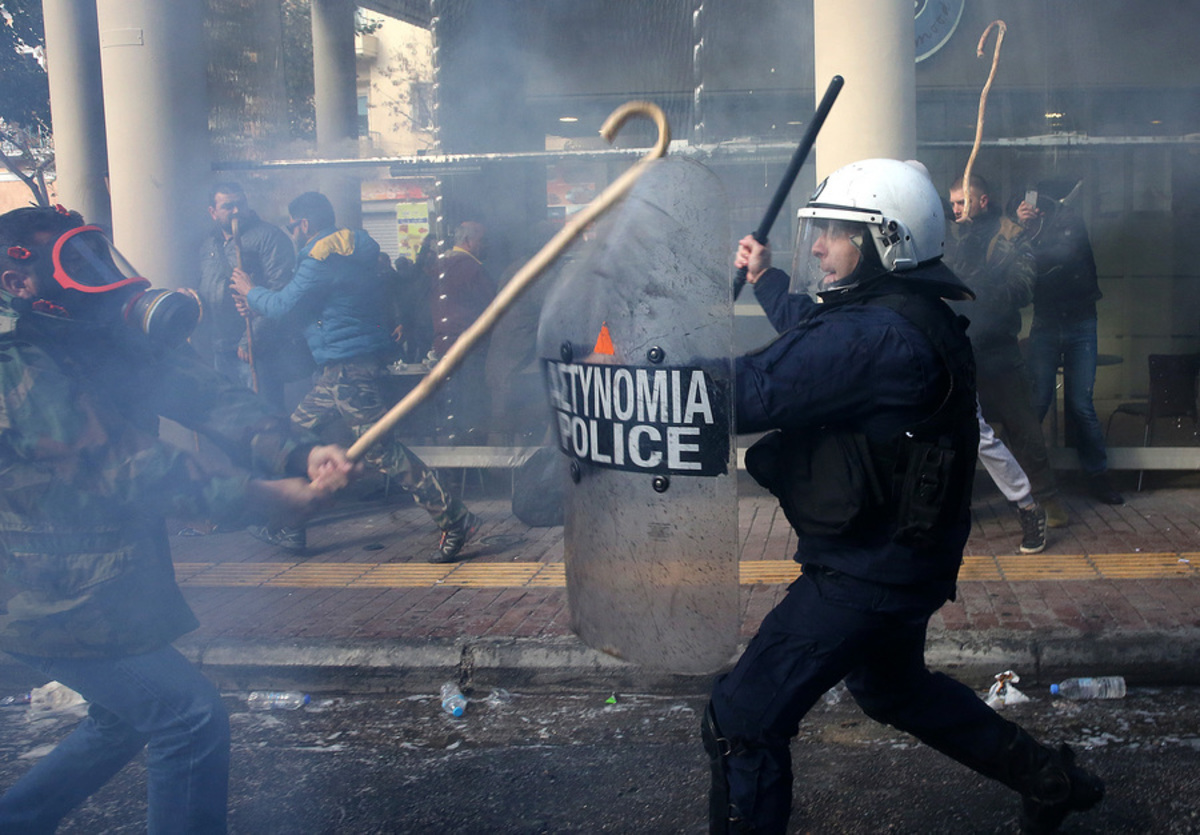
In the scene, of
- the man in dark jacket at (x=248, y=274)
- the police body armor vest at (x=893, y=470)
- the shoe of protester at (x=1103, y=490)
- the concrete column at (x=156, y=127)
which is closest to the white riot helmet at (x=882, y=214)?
the police body armor vest at (x=893, y=470)

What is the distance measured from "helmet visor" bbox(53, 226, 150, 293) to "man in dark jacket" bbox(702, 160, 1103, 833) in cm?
130

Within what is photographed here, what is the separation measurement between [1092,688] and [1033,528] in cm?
135

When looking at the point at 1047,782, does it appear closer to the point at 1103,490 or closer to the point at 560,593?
the point at 560,593

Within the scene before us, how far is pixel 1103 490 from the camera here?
5.67 metres

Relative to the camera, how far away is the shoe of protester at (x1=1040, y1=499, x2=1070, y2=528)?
17.0ft

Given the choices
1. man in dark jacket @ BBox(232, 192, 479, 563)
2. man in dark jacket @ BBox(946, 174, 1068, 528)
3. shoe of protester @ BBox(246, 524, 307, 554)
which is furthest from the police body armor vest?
shoe of protester @ BBox(246, 524, 307, 554)

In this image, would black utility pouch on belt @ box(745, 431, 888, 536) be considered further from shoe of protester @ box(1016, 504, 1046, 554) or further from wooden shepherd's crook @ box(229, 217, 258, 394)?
wooden shepherd's crook @ box(229, 217, 258, 394)

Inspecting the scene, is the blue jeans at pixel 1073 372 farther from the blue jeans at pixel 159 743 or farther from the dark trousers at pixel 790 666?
the blue jeans at pixel 159 743

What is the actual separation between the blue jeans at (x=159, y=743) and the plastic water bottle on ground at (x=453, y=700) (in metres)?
1.39

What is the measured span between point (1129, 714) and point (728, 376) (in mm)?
2155

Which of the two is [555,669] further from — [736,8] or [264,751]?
[736,8]

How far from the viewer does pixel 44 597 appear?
2164 millimetres

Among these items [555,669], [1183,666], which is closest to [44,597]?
[555,669]

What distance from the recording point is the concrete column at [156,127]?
589 cm
